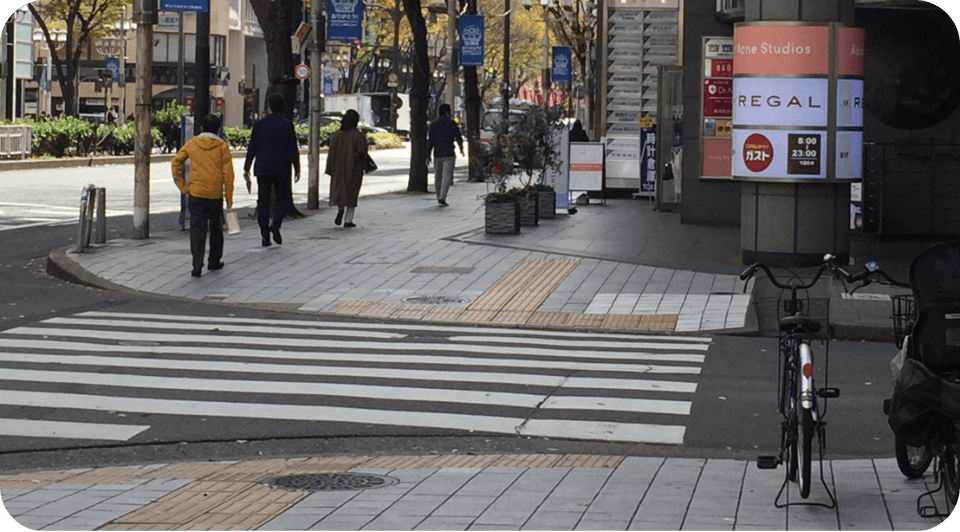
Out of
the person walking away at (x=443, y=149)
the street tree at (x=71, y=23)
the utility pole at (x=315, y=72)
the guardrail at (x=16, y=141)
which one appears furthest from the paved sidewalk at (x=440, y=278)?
the street tree at (x=71, y=23)

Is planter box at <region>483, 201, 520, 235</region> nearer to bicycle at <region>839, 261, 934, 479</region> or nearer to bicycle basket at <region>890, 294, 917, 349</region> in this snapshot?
bicycle basket at <region>890, 294, 917, 349</region>

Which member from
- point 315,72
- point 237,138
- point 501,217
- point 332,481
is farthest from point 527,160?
point 237,138

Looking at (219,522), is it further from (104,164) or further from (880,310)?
(104,164)

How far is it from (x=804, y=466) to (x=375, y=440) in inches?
123

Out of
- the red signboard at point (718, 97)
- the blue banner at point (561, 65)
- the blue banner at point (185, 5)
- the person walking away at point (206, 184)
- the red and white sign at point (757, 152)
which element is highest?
the blue banner at point (561, 65)

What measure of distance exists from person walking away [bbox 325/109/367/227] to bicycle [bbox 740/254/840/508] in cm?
1711

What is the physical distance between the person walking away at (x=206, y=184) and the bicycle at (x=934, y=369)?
11.8 metres

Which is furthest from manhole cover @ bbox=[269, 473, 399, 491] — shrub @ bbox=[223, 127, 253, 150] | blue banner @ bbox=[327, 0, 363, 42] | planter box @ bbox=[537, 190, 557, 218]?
shrub @ bbox=[223, 127, 253, 150]

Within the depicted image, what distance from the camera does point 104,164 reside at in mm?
47688

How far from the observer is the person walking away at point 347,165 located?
25.0 m

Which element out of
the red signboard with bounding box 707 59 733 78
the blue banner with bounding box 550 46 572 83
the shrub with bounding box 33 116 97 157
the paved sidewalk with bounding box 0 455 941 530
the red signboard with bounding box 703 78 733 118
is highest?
the blue banner with bounding box 550 46 572 83

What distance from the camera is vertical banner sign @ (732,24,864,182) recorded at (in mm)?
19453

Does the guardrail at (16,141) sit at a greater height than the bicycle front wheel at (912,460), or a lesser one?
greater

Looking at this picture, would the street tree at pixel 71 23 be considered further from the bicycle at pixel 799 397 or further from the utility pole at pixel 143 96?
the bicycle at pixel 799 397
